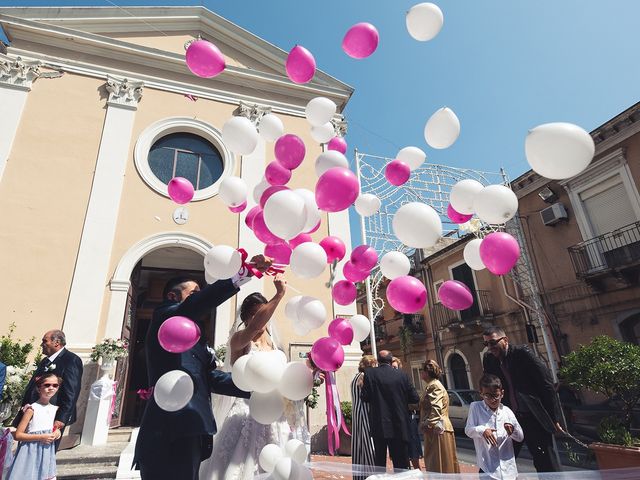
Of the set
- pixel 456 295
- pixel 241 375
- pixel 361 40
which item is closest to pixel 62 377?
pixel 241 375

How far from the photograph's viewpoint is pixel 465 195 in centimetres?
310

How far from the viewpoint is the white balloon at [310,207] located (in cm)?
279

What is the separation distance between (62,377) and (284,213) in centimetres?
257

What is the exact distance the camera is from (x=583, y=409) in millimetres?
9719

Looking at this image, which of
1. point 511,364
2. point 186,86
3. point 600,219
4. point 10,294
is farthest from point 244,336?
point 600,219

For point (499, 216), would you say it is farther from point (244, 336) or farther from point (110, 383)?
point (110, 383)

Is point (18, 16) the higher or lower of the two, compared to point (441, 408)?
higher

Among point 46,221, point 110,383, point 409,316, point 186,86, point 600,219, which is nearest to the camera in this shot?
point 110,383

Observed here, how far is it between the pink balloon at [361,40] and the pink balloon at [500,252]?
198cm

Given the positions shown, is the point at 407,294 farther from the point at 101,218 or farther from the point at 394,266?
the point at 101,218

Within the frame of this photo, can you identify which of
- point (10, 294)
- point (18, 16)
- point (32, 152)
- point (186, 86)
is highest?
point (18, 16)

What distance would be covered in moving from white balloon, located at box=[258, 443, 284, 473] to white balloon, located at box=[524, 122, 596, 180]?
7.46ft

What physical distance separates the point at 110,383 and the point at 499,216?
606cm

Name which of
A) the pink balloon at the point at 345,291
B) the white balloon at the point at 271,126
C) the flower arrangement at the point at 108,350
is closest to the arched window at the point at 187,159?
the flower arrangement at the point at 108,350
